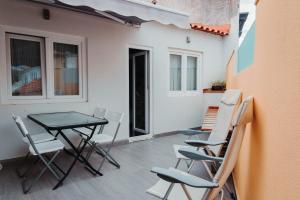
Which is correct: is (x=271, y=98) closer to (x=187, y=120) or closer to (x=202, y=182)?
(x=202, y=182)

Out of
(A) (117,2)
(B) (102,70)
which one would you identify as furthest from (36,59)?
(A) (117,2)

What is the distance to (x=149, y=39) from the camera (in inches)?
221

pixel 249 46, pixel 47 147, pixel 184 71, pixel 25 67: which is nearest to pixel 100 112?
pixel 47 147

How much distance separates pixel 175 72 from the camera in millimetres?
6520

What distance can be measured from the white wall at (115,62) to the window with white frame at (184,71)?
251 mm

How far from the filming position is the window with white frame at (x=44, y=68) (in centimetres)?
394

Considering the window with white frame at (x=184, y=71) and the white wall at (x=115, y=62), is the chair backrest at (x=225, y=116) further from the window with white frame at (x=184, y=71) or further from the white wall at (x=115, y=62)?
the window with white frame at (x=184, y=71)

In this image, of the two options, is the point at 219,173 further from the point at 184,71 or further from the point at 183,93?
the point at 184,71

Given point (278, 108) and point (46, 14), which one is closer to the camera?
point (278, 108)

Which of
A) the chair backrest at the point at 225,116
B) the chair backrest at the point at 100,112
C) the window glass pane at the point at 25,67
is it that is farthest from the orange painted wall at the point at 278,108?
the window glass pane at the point at 25,67

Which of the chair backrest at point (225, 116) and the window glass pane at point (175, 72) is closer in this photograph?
the chair backrest at point (225, 116)

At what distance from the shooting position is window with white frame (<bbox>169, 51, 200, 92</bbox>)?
6426 millimetres

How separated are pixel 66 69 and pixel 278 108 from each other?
166 inches

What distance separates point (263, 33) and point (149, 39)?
4.19 m
